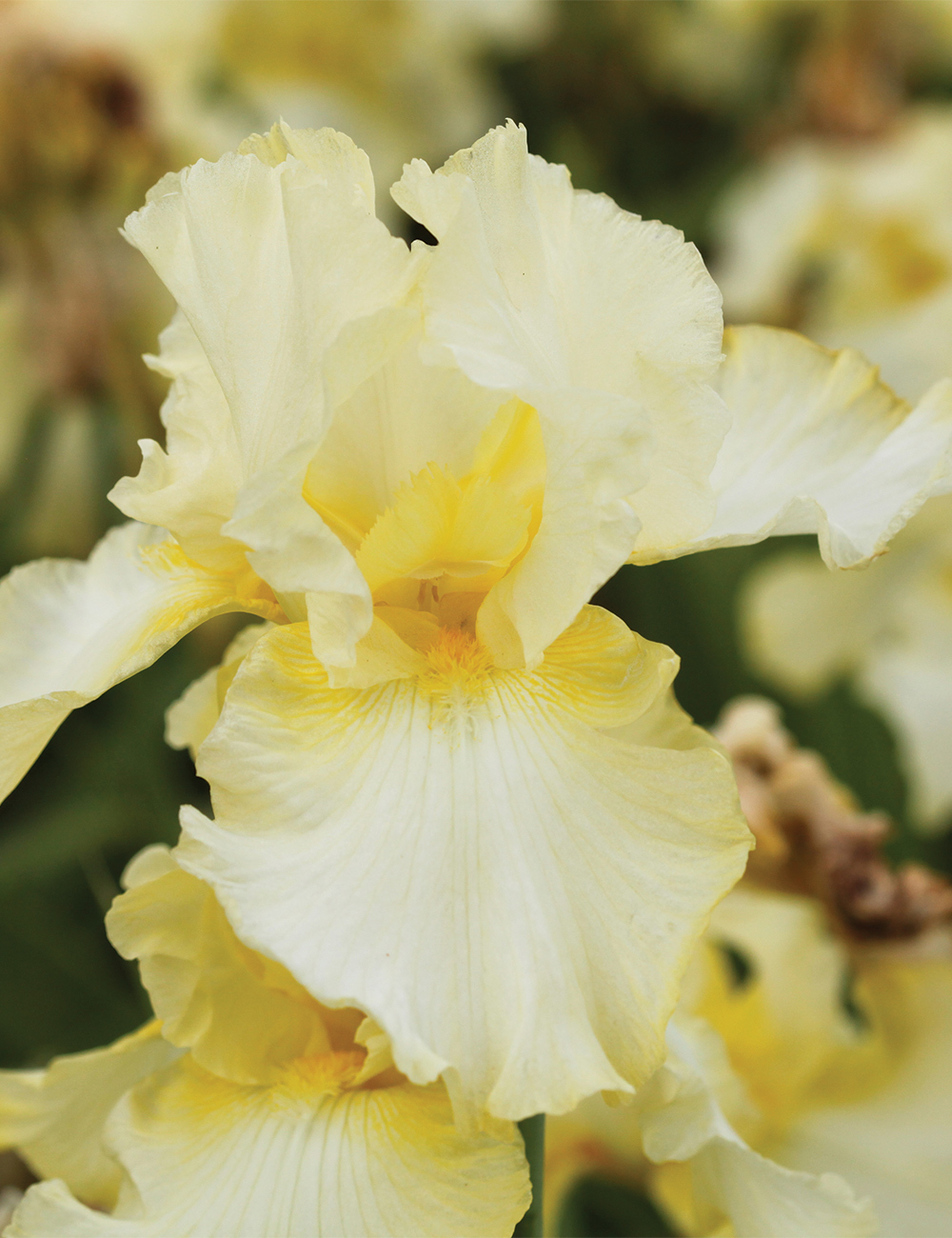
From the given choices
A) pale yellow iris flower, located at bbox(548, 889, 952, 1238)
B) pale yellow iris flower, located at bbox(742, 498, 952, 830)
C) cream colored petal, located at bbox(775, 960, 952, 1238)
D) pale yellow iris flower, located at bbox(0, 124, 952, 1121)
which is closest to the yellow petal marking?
pale yellow iris flower, located at bbox(0, 124, 952, 1121)

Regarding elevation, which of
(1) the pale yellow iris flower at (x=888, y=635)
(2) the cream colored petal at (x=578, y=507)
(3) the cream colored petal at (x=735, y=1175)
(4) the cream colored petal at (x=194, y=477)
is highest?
(2) the cream colored petal at (x=578, y=507)

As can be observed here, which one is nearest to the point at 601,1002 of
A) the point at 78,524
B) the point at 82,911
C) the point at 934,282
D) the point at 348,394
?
the point at 348,394

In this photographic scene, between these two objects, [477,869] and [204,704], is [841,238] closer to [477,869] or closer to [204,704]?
[204,704]

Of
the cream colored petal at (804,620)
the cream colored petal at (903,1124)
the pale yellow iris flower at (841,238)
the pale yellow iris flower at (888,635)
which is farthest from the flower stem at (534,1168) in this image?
the pale yellow iris flower at (841,238)

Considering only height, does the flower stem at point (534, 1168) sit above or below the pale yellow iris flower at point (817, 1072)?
above

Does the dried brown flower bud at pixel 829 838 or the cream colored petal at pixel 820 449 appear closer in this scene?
the cream colored petal at pixel 820 449

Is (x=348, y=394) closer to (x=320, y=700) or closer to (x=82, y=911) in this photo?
(x=320, y=700)

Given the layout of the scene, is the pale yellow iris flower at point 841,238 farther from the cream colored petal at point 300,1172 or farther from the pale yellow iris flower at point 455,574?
the cream colored petal at point 300,1172

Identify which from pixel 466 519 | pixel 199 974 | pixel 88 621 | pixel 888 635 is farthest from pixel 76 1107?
pixel 888 635
